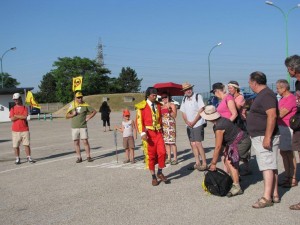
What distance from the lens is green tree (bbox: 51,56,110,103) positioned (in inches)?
3371

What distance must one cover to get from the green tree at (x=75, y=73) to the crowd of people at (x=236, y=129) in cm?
7683

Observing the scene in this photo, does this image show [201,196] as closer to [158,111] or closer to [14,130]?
[158,111]

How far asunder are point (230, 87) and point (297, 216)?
9.98ft

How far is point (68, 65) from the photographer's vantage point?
8762cm

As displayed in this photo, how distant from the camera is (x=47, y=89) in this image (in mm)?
115375

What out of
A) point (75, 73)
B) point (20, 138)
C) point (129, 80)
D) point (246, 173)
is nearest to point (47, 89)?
point (129, 80)

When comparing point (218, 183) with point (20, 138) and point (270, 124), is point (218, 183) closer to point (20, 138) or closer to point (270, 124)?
point (270, 124)

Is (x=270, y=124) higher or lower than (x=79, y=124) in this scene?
higher

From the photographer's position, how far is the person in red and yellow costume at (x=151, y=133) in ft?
24.6

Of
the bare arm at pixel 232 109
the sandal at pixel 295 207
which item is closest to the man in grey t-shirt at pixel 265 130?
the sandal at pixel 295 207

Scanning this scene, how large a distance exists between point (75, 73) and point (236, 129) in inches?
3229

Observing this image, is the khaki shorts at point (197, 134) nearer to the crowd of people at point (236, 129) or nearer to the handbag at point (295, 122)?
the crowd of people at point (236, 129)

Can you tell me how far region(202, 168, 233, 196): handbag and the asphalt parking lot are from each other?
13 centimetres

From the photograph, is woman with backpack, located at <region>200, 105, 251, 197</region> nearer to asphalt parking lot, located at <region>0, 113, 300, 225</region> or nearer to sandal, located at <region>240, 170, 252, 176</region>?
asphalt parking lot, located at <region>0, 113, 300, 225</region>
